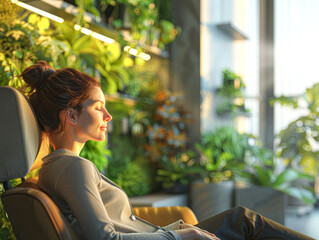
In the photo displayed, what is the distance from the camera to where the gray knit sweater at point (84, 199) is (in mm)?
1197

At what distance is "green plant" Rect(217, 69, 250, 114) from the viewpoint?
434 centimetres

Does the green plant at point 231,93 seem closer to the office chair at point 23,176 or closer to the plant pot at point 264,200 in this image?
the plant pot at point 264,200

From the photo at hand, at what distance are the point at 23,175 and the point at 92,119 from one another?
31 centimetres

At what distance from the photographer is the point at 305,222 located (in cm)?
406

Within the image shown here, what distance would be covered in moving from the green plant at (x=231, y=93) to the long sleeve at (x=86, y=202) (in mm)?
3212

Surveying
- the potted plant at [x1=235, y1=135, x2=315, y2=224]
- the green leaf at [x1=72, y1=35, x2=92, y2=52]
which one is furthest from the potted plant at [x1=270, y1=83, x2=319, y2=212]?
the green leaf at [x1=72, y1=35, x2=92, y2=52]

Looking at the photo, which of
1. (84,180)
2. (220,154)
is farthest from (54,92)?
(220,154)

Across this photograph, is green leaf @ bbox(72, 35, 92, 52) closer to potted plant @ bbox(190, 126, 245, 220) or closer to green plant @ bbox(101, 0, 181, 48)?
green plant @ bbox(101, 0, 181, 48)

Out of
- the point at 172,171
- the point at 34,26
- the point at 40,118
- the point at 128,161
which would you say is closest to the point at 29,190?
the point at 40,118

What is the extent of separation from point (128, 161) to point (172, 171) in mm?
491

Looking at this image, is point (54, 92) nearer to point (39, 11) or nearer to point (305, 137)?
point (39, 11)

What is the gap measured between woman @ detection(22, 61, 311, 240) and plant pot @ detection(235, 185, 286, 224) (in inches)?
73.5

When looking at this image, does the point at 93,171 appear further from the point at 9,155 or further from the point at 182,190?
the point at 182,190

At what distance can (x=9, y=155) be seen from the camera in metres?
1.29
